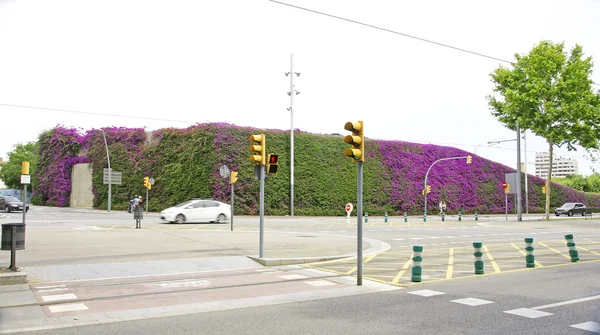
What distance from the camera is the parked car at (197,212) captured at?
2920cm

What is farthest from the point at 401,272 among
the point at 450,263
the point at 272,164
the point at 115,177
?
the point at 115,177

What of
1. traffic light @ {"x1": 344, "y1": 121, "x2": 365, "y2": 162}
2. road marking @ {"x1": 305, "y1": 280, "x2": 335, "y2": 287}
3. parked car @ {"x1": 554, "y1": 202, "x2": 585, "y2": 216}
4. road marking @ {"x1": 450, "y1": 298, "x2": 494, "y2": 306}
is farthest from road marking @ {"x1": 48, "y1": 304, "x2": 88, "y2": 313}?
parked car @ {"x1": 554, "y1": 202, "x2": 585, "y2": 216}

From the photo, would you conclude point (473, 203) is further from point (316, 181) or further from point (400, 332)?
point (400, 332)

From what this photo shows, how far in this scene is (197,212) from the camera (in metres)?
29.8

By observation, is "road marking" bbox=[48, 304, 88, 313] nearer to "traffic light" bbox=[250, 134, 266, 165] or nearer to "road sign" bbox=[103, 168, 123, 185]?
"traffic light" bbox=[250, 134, 266, 165]

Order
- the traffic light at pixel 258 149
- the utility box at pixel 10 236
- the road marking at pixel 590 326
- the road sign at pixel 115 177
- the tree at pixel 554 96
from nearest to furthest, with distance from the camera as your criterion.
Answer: the road marking at pixel 590 326, the utility box at pixel 10 236, the traffic light at pixel 258 149, the tree at pixel 554 96, the road sign at pixel 115 177

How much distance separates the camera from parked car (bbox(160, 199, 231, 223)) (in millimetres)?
29203

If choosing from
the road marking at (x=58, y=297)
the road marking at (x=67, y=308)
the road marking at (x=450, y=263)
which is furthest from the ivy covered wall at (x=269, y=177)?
the road marking at (x=67, y=308)

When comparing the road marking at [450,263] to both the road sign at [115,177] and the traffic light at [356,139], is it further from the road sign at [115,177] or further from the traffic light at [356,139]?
the road sign at [115,177]

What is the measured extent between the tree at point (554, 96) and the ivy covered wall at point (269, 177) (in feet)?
47.1

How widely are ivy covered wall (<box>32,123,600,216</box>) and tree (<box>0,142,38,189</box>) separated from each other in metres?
36.6

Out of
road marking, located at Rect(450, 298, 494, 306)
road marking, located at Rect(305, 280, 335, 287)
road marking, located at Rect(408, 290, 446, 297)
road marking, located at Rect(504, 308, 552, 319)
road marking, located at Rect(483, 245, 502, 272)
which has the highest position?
road marking, located at Rect(504, 308, 552, 319)

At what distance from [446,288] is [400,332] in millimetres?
3519

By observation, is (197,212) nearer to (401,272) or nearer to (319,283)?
(401,272)
